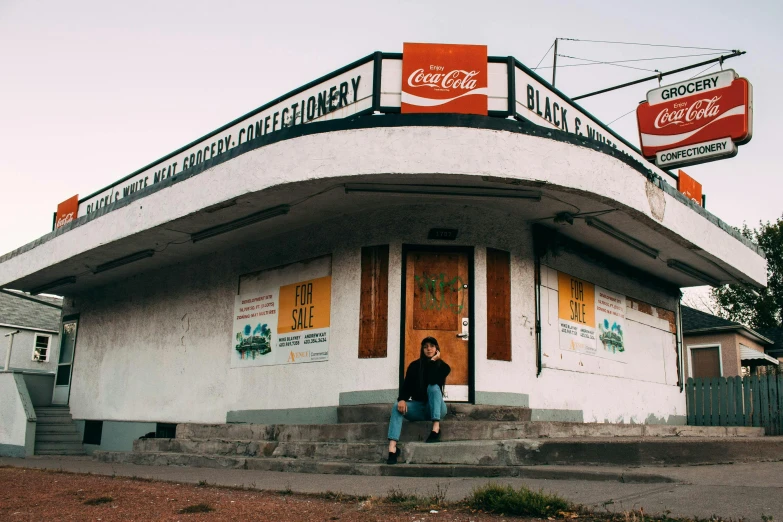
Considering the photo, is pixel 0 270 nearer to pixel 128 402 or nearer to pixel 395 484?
pixel 128 402

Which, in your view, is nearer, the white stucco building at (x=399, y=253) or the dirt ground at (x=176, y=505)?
the dirt ground at (x=176, y=505)

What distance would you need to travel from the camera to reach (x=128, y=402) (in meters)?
14.5

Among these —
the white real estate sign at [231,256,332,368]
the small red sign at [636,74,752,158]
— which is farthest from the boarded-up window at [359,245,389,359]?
the small red sign at [636,74,752,158]

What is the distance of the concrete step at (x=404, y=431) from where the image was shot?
8.59 m

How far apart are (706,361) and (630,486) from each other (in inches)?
762

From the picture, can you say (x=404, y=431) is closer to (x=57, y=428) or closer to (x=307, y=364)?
(x=307, y=364)

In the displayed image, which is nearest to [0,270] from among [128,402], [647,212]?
[128,402]

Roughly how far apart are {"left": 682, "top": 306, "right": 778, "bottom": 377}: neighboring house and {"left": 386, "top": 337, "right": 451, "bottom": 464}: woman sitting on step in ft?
53.7

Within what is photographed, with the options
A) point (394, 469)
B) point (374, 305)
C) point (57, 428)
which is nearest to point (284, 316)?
point (374, 305)

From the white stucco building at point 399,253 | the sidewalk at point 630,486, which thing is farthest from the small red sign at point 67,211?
the sidewalk at point 630,486

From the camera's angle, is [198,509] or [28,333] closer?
[198,509]

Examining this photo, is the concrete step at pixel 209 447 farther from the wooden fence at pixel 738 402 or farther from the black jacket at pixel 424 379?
the wooden fence at pixel 738 402

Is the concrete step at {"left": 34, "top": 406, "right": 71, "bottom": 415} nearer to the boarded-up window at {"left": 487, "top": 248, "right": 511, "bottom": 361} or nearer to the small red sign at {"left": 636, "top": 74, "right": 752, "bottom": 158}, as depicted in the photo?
the boarded-up window at {"left": 487, "top": 248, "right": 511, "bottom": 361}

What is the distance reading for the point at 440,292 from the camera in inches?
393
